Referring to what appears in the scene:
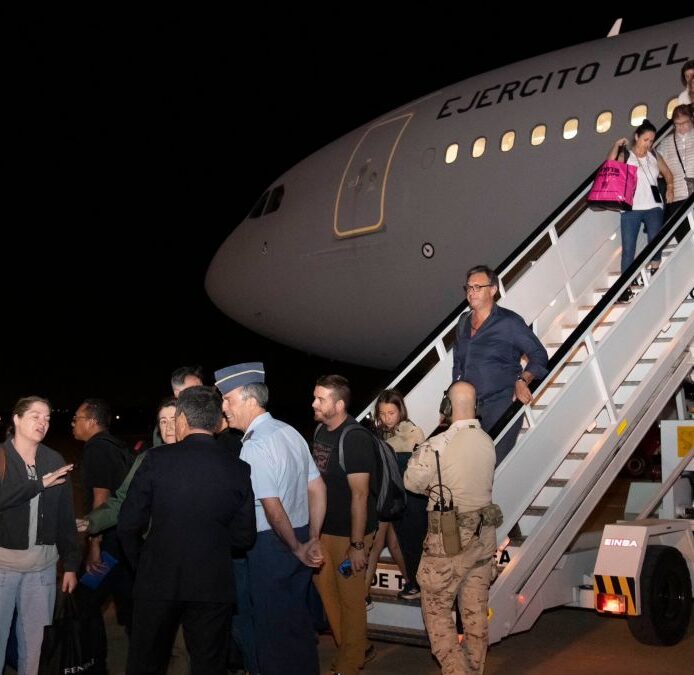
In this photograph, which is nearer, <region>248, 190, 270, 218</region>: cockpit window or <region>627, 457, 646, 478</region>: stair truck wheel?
<region>627, 457, 646, 478</region>: stair truck wheel

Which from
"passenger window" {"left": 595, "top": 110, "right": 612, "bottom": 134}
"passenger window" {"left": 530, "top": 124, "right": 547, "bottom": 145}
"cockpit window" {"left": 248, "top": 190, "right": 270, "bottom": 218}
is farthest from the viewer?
"cockpit window" {"left": 248, "top": 190, "right": 270, "bottom": 218}

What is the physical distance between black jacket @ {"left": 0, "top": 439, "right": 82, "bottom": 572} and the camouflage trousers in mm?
1715

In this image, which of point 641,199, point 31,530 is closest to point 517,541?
point 31,530

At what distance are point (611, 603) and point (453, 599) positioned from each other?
1327 millimetres

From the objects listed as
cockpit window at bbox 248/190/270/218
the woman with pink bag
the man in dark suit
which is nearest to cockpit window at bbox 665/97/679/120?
the woman with pink bag

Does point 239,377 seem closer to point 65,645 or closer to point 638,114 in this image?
point 65,645

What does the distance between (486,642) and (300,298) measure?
884 centimetres

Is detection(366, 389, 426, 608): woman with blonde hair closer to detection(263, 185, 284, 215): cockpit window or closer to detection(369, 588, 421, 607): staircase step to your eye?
detection(369, 588, 421, 607): staircase step

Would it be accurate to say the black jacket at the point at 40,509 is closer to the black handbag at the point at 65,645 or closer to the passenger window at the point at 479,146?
the black handbag at the point at 65,645

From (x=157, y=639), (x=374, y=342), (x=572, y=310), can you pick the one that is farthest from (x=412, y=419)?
(x=374, y=342)

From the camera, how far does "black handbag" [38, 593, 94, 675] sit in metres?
4.92

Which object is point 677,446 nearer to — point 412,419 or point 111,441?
point 412,419

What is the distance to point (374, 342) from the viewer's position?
13.4 meters

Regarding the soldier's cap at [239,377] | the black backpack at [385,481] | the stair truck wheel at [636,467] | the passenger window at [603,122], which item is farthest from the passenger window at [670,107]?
the soldier's cap at [239,377]
